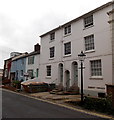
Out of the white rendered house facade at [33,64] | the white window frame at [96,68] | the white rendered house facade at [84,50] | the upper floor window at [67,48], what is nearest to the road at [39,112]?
the white rendered house facade at [84,50]

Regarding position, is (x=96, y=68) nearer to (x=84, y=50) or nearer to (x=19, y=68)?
(x=84, y=50)

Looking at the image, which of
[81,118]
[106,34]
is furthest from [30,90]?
[81,118]

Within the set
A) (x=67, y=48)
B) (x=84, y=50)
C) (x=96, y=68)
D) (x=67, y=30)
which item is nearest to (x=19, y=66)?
(x=67, y=48)

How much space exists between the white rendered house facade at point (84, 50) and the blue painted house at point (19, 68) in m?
9.43

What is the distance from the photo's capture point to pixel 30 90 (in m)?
19.2

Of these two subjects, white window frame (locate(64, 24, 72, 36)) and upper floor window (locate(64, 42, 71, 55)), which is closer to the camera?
upper floor window (locate(64, 42, 71, 55))

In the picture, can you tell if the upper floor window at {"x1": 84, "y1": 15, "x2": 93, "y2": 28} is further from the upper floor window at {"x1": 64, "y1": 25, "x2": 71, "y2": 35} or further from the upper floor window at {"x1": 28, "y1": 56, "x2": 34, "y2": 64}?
the upper floor window at {"x1": 28, "y1": 56, "x2": 34, "y2": 64}

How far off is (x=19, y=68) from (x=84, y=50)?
2162cm

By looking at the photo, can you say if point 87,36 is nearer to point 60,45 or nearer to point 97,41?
point 97,41

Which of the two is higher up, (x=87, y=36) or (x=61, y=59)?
(x=87, y=36)

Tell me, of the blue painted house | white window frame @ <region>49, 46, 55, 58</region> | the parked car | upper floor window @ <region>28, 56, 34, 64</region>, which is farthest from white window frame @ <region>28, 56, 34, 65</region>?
the parked car

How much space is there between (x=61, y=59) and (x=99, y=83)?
22.5 ft

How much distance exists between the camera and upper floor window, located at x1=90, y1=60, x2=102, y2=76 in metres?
15.1

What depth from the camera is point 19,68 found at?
34781mm
